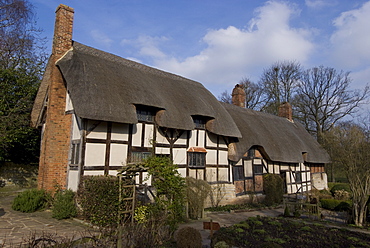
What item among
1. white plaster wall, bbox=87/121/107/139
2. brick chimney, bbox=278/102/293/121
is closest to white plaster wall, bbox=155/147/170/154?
white plaster wall, bbox=87/121/107/139

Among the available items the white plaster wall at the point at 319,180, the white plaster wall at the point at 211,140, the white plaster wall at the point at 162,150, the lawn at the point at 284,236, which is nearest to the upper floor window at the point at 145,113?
the white plaster wall at the point at 162,150

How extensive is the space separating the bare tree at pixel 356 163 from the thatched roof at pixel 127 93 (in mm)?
5037

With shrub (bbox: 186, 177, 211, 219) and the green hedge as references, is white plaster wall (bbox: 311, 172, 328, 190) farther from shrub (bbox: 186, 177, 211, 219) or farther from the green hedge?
shrub (bbox: 186, 177, 211, 219)

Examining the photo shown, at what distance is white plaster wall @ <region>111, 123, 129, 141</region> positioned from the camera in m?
10.5

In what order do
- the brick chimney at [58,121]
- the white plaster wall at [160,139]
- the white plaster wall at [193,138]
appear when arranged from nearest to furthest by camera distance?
the brick chimney at [58,121] < the white plaster wall at [160,139] < the white plaster wall at [193,138]

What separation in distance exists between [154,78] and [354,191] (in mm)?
10074

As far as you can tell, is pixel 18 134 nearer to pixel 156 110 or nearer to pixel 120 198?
pixel 156 110

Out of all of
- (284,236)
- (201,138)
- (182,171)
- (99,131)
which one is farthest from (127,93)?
(284,236)

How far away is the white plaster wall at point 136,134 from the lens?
1113cm

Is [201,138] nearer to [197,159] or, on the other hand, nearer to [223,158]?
[197,159]

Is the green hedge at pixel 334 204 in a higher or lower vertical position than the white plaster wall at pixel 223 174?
lower

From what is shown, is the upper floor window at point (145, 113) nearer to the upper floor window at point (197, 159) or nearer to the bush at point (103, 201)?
the upper floor window at point (197, 159)

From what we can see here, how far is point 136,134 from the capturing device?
11227 millimetres

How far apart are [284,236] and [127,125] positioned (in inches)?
264
